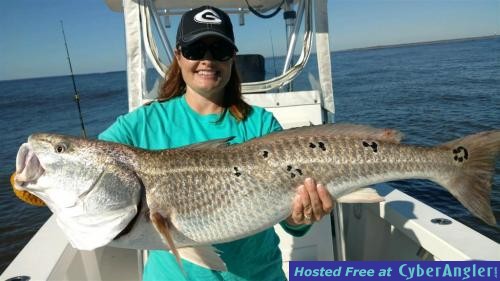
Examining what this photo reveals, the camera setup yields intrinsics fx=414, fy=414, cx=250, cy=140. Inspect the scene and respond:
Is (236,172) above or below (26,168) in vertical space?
below

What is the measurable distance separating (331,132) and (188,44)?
103 cm

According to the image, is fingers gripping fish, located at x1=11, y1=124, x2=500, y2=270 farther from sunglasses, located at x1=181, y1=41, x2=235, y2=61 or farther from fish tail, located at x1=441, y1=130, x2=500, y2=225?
sunglasses, located at x1=181, y1=41, x2=235, y2=61

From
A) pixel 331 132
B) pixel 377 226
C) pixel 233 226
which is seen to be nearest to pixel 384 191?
pixel 377 226

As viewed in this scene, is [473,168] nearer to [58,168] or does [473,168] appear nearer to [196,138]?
[196,138]

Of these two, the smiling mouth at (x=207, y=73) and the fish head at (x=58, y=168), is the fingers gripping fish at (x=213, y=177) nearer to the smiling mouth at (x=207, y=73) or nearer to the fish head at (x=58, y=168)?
the fish head at (x=58, y=168)

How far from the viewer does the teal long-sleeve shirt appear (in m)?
2.50

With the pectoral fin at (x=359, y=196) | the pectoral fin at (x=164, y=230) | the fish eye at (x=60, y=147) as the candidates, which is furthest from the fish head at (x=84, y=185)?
the pectoral fin at (x=359, y=196)

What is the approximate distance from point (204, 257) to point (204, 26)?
138 centimetres

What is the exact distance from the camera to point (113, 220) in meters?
→ 2.23

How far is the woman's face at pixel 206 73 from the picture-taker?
256cm

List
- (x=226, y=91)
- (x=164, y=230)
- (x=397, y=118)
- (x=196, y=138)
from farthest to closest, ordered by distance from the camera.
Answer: (x=397, y=118) < (x=226, y=91) < (x=196, y=138) < (x=164, y=230)

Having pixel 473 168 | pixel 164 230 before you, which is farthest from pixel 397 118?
pixel 164 230

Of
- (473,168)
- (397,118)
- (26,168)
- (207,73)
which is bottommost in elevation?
(397,118)

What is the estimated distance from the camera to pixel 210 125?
2658 mm
